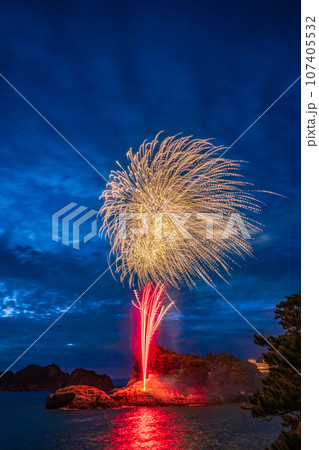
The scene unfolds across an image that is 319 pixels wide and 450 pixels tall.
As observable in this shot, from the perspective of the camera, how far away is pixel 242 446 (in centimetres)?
4681

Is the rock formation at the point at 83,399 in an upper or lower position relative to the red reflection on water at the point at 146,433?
lower

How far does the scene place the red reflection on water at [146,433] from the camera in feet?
160

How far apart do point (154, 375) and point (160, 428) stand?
4466 cm

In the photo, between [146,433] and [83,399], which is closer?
[146,433]

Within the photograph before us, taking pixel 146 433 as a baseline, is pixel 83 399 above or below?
below

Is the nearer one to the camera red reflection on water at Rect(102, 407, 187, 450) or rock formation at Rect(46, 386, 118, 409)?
red reflection on water at Rect(102, 407, 187, 450)

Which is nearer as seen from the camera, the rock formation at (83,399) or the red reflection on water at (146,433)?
the red reflection on water at (146,433)

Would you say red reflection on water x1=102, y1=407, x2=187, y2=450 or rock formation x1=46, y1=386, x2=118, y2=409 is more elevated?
red reflection on water x1=102, y1=407, x2=187, y2=450

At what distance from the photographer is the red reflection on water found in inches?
1921

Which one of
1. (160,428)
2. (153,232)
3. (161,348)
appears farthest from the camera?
(161,348)

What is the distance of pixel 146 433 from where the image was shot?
5706 centimetres
